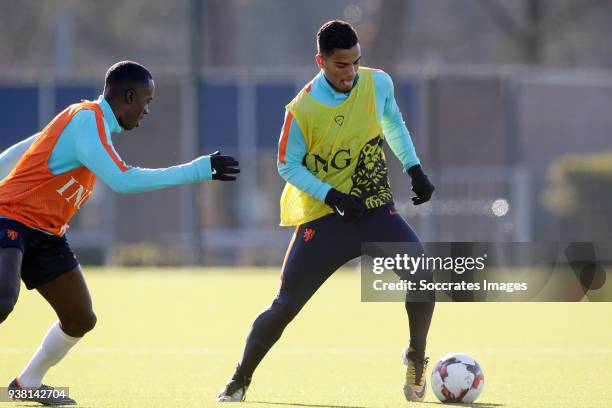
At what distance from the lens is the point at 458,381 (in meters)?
8.37

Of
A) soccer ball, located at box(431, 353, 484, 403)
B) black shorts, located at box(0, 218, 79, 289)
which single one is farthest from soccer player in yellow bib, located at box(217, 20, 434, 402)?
black shorts, located at box(0, 218, 79, 289)

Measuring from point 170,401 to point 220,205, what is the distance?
24.5 meters

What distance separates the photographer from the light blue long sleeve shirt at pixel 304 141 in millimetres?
8375

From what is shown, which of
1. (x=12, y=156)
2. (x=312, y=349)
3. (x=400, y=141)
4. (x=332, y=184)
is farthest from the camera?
(x=312, y=349)

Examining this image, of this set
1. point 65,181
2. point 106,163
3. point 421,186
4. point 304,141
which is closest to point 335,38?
point 304,141

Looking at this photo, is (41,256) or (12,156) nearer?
(41,256)

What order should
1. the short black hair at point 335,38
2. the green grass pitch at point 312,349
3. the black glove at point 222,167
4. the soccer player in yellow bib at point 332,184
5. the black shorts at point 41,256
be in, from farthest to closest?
1. the green grass pitch at point 312,349
2. the soccer player in yellow bib at point 332,184
3. the short black hair at point 335,38
4. the black shorts at point 41,256
5. the black glove at point 222,167

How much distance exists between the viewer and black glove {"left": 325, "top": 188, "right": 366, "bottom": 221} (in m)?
8.21

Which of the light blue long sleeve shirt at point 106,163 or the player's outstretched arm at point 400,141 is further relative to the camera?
the player's outstretched arm at point 400,141

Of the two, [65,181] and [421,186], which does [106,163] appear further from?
[421,186]

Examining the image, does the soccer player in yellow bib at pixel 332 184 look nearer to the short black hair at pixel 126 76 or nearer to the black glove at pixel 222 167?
the black glove at pixel 222 167

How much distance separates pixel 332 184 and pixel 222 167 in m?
1.03

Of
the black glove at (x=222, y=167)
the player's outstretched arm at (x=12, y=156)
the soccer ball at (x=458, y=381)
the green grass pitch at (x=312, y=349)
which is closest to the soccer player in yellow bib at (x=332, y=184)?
the soccer ball at (x=458, y=381)

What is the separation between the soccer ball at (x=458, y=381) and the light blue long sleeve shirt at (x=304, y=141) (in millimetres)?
1276
